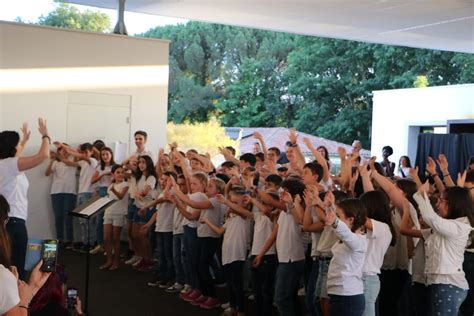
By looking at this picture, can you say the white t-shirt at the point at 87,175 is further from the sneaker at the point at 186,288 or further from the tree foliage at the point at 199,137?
the tree foliage at the point at 199,137

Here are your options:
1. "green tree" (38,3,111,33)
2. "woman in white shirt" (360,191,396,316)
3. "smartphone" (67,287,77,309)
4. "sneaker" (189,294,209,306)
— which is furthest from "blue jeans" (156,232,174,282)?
"green tree" (38,3,111,33)

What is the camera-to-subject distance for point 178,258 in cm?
792

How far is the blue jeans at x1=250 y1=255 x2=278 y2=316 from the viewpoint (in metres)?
6.28

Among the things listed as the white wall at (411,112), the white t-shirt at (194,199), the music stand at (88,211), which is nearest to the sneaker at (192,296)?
the white t-shirt at (194,199)

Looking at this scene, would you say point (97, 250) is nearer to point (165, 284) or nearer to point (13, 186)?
point (165, 284)

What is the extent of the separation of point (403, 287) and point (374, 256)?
1.18 meters

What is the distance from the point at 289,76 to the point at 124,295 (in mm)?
27601

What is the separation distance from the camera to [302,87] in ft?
110

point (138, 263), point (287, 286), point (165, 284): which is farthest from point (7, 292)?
point (138, 263)

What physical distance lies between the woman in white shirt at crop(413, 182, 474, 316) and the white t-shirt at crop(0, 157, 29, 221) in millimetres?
3379

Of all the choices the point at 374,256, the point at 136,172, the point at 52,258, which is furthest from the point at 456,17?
the point at 52,258

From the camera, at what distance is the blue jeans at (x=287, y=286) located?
587 cm

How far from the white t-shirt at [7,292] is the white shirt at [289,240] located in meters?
3.11

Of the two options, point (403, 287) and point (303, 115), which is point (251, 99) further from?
point (403, 287)
